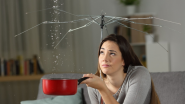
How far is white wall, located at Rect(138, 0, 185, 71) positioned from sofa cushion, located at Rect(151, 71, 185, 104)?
1.21m

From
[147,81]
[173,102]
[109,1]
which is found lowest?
[173,102]

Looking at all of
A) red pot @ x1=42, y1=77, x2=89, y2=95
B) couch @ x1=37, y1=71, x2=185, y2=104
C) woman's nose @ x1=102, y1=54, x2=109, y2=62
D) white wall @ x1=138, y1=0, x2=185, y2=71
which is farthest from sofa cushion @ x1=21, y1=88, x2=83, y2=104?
white wall @ x1=138, y1=0, x2=185, y2=71

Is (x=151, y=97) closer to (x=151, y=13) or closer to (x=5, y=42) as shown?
(x=151, y=13)

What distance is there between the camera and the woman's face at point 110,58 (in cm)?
123

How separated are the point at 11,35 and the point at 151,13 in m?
2.14

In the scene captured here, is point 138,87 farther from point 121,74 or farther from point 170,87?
point 170,87

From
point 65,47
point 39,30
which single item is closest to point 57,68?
point 65,47

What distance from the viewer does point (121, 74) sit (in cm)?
144

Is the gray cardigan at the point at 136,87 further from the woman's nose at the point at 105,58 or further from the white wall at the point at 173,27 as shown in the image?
the white wall at the point at 173,27

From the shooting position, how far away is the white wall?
285cm

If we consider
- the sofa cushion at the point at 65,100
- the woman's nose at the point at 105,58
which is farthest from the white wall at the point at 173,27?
the woman's nose at the point at 105,58

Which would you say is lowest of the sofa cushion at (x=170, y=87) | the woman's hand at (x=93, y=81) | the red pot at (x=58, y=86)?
the sofa cushion at (x=170, y=87)

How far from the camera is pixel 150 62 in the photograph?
3363 mm

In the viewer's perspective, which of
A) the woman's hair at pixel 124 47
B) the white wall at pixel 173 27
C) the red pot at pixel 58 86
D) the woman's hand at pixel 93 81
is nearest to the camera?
the red pot at pixel 58 86
